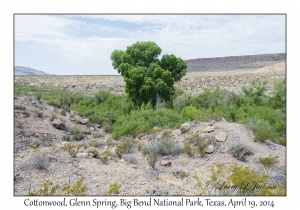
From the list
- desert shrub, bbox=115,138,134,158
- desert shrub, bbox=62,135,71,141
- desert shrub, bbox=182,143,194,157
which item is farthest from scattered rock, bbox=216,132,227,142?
desert shrub, bbox=62,135,71,141

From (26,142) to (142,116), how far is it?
6480 mm

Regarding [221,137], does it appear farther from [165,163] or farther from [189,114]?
[189,114]

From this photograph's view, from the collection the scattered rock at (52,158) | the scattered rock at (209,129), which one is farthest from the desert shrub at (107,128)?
the scattered rock at (52,158)

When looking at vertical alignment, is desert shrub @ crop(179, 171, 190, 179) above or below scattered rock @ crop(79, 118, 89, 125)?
below

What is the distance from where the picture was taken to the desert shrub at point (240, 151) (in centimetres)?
991

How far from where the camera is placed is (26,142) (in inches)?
440

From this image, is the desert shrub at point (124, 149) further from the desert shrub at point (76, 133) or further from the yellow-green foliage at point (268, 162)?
the yellow-green foliage at point (268, 162)

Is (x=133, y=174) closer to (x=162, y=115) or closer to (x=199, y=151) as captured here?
(x=199, y=151)

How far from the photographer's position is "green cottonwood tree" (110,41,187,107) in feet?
62.8

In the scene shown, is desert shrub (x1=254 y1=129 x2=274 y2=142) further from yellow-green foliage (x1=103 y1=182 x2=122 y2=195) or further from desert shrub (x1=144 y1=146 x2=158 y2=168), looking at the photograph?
yellow-green foliage (x1=103 y1=182 x2=122 y2=195)

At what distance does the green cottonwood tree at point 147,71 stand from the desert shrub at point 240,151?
9475 mm

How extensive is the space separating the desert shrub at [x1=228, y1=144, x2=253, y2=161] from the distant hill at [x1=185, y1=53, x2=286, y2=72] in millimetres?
62836

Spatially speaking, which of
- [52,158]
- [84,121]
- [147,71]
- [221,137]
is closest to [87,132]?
[84,121]
